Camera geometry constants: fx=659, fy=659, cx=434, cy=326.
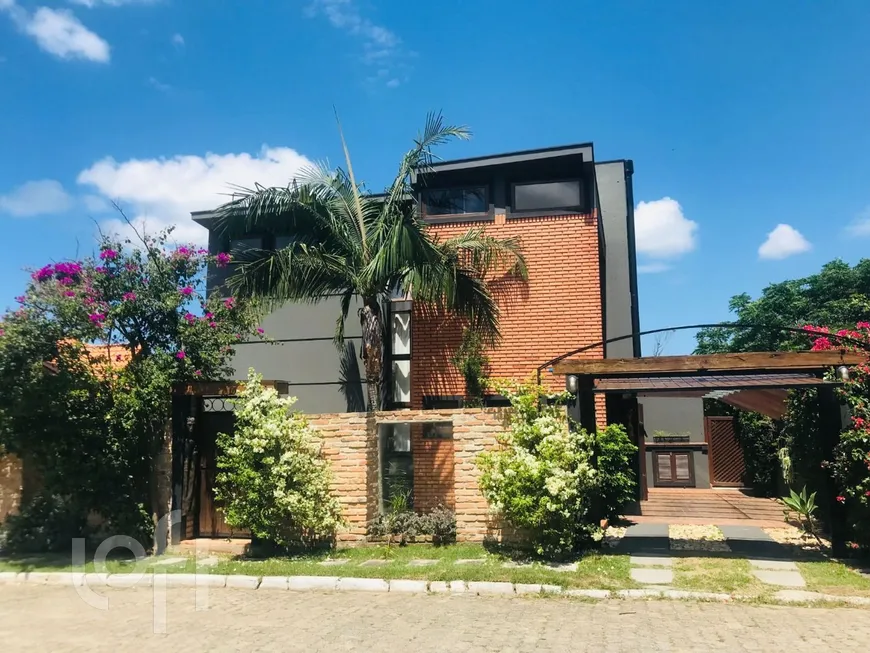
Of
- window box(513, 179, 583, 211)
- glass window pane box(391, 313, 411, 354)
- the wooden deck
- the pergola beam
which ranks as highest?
window box(513, 179, 583, 211)

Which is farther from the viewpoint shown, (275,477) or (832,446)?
(275,477)

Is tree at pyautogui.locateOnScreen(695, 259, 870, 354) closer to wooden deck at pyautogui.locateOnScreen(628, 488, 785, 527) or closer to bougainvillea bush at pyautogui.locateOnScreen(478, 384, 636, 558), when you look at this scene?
wooden deck at pyautogui.locateOnScreen(628, 488, 785, 527)

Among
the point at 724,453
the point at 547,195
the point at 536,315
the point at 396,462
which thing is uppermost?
the point at 547,195

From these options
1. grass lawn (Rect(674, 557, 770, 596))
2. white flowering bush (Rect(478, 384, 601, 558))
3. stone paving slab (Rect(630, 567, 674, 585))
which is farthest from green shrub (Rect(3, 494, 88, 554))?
grass lawn (Rect(674, 557, 770, 596))

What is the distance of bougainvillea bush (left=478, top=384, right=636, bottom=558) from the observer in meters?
8.34

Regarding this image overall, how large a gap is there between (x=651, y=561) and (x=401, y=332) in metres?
6.13

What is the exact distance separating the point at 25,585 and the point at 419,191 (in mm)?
9016

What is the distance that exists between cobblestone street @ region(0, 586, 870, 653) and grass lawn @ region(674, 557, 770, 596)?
0.51m

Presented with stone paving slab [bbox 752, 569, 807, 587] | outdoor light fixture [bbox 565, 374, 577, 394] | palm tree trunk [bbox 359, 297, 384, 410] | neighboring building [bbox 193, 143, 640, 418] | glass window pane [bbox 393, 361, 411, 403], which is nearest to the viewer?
stone paving slab [bbox 752, 569, 807, 587]

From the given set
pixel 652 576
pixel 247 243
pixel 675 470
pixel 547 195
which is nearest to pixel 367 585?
pixel 652 576

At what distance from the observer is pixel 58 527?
9.98 meters

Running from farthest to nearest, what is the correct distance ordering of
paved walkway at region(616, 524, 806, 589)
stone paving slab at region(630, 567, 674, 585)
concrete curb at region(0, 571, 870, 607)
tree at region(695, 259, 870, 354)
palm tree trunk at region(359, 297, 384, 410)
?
1. tree at region(695, 259, 870, 354)
2. palm tree trunk at region(359, 297, 384, 410)
3. paved walkway at region(616, 524, 806, 589)
4. stone paving slab at region(630, 567, 674, 585)
5. concrete curb at region(0, 571, 870, 607)

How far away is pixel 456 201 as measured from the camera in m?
12.9

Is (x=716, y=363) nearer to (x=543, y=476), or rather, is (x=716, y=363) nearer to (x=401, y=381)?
(x=543, y=476)
